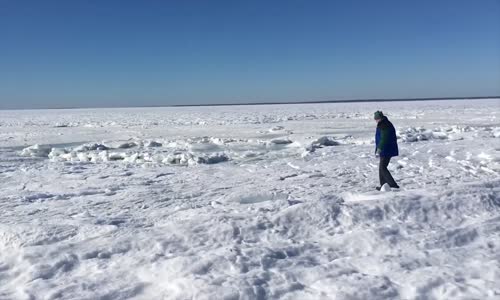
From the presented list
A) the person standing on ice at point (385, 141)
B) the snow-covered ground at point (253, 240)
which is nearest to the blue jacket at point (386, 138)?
the person standing on ice at point (385, 141)

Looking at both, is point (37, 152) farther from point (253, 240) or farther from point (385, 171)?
point (253, 240)

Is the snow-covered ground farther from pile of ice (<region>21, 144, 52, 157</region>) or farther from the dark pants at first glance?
pile of ice (<region>21, 144, 52, 157</region>)

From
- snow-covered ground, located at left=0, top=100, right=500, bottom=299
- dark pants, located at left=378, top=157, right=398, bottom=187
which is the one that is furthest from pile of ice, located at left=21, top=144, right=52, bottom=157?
dark pants, located at left=378, top=157, right=398, bottom=187

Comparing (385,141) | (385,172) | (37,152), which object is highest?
(385,141)

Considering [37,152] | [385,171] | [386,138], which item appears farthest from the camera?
[37,152]

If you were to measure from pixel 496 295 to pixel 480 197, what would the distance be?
84.4 inches

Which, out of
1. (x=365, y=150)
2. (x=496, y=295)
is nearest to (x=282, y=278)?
(x=496, y=295)

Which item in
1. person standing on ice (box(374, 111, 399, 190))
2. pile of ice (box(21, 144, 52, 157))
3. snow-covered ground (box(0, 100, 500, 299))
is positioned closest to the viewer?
snow-covered ground (box(0, 100, 500, 299))

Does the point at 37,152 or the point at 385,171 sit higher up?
the point at 385,171

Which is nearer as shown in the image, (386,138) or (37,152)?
(386,138)

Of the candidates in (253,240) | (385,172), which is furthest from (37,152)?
(253,240)

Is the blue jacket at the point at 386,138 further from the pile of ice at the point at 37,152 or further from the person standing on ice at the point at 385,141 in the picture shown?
the pile of ice at the point at 37,152

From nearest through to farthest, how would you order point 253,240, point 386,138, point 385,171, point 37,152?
point 253,240 → point 386,138 → point 385,171 → point 37,152

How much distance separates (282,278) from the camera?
3449mm
